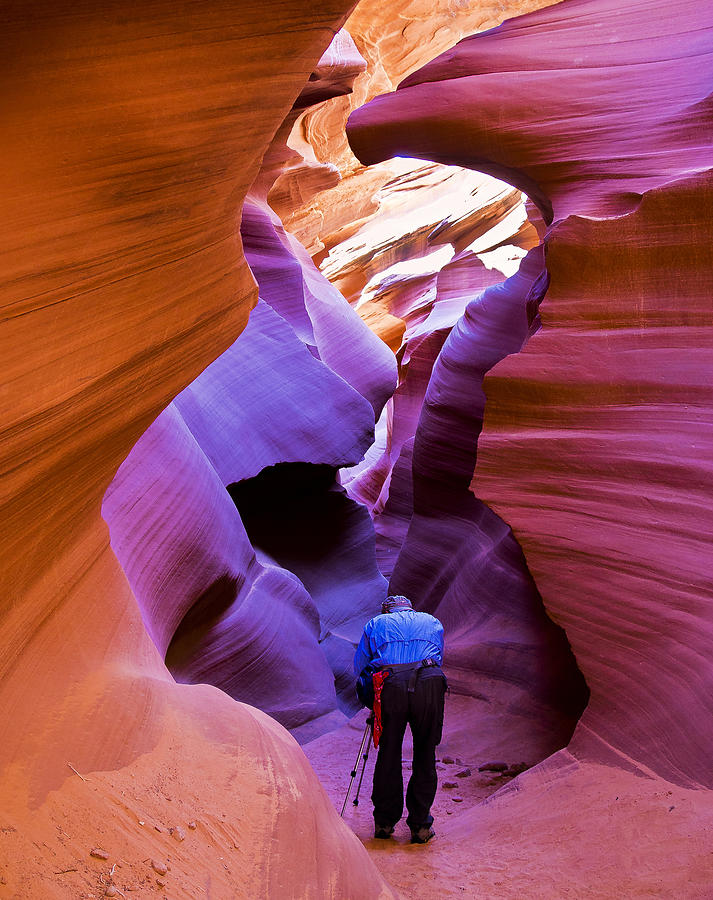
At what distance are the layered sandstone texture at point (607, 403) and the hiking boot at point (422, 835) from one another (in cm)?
21

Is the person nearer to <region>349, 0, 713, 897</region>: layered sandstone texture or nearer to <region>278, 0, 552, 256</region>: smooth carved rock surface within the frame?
<region>349, 0, 713, 897</region>: layered sandstone texture

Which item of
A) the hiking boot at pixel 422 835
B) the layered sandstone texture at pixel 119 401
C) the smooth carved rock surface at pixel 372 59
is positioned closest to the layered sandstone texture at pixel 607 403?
the hiking boot at pixel 422 835

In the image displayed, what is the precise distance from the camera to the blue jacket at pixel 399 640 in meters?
4.22

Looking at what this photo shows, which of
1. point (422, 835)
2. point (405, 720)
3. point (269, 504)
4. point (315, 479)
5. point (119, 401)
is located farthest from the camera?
point (269, 504)

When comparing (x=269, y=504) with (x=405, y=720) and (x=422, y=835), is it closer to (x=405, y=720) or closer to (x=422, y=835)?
(x=405, y=720)

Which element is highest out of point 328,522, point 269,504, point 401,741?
point 401,741

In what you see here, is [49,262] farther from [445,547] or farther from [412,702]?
[445,547]

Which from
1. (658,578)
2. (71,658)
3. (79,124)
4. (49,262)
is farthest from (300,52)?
(658,578)

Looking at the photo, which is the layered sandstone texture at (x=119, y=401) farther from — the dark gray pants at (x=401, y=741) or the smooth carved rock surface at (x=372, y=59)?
the smooth carved rock surface at (x=372, y=59)

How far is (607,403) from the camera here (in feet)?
15.8

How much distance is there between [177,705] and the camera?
3.05 metres

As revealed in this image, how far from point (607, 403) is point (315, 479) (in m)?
5.23

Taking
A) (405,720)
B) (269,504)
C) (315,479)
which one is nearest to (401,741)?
(405,720)

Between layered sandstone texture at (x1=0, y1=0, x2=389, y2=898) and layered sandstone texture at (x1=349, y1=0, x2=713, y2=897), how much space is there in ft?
4.15
